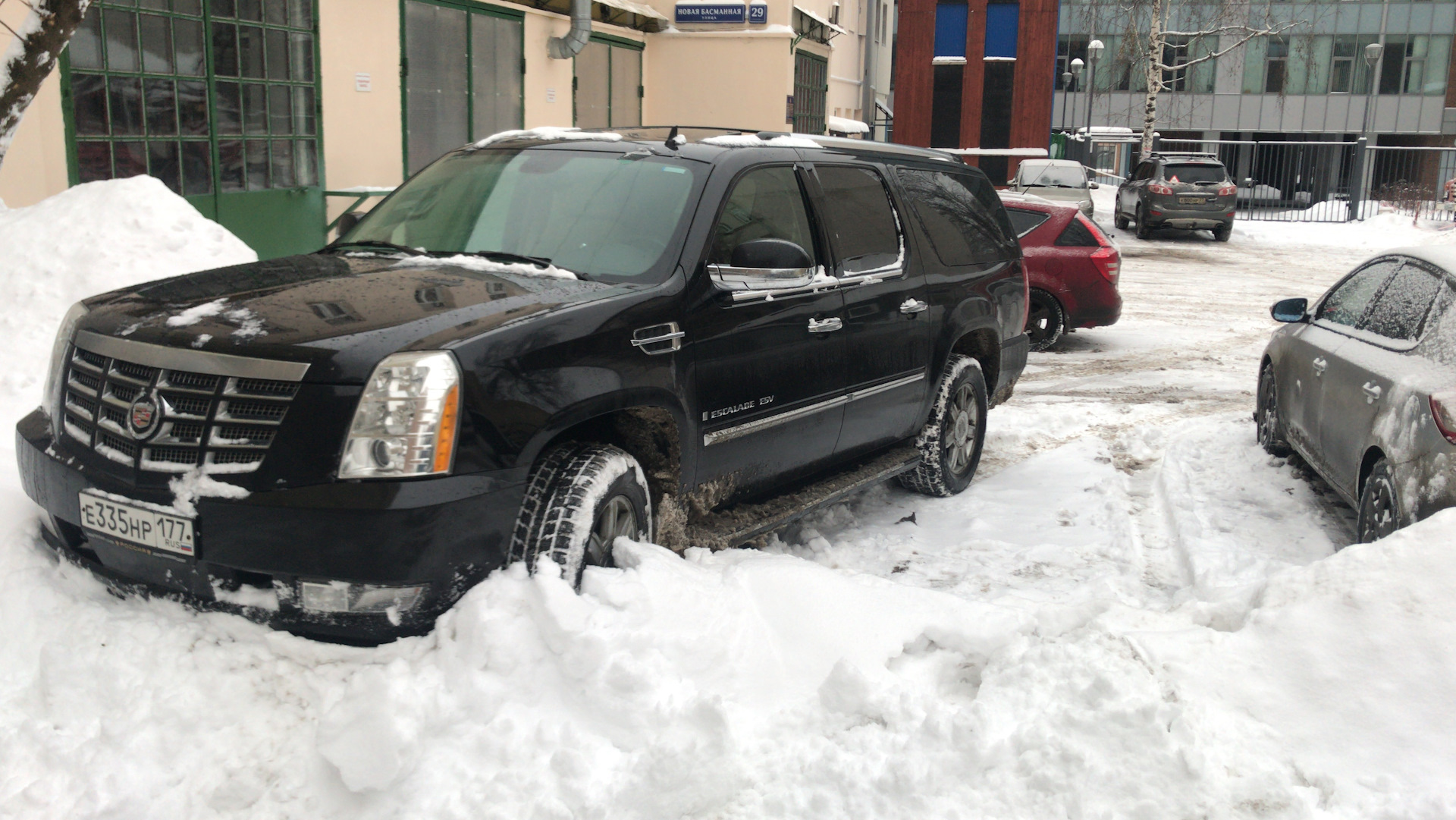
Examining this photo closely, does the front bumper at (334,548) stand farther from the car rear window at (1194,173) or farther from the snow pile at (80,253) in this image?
the car rear window at (1194,173)

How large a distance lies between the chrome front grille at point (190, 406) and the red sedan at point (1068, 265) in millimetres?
9614

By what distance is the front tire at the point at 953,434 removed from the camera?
6395mm

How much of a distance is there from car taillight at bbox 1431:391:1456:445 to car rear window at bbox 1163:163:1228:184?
21.6 metres

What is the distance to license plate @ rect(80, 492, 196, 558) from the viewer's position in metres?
3.39

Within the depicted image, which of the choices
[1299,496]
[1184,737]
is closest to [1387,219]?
[1299,496]

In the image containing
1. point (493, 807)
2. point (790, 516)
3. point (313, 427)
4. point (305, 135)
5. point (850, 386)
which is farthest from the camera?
point (305, 135)

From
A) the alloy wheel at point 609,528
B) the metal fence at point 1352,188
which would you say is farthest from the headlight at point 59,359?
the metal fence at point 1352,188

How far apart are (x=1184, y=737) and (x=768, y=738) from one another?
1085 millimetres

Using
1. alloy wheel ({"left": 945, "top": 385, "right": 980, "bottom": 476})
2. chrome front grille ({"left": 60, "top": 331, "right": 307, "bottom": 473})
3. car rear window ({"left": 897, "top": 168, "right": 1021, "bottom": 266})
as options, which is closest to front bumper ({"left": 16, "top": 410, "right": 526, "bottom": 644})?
chrome front grille ({"left": 60, "top": 331, "right": 307, "bottom": 473})

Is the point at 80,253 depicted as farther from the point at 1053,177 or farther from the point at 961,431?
the point at 1053,177

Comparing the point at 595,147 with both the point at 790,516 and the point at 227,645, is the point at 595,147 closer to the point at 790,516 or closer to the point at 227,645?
the point at 790,516

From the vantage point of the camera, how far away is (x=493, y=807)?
2.99 meters

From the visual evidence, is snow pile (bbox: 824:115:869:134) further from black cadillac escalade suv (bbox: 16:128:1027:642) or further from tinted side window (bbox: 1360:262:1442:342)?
black cadillac escalade suv (bbox: 16:128:1027:642)

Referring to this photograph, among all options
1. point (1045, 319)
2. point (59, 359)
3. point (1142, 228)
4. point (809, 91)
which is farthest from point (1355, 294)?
point (1142, 228)
